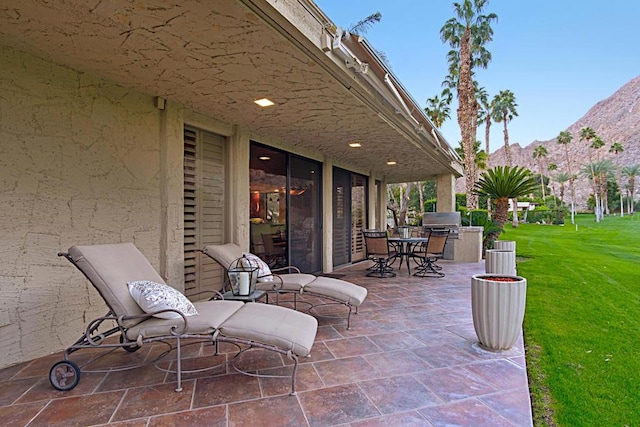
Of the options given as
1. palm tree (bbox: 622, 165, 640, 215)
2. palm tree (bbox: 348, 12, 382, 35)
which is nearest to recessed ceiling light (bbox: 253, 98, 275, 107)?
palm tree (bbox: 348, 12, 382, 35)

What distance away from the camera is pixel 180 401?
2166mm

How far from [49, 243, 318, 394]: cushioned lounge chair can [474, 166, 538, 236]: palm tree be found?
800 centimetres

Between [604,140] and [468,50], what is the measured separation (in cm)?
7639

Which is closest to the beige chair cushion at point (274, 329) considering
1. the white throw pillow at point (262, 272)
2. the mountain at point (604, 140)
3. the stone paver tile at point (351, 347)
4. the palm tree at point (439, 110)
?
the stone paver tile at point (351, 347)

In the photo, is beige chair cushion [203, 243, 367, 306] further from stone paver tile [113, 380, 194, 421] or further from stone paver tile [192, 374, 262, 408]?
stone paver tile [113, 380, 194, 421]

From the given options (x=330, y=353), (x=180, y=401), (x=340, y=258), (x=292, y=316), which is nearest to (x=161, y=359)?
(x=180, y=401)

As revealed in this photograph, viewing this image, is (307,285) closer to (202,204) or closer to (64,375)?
(202,204)

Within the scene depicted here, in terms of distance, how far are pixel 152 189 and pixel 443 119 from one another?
2346 cm

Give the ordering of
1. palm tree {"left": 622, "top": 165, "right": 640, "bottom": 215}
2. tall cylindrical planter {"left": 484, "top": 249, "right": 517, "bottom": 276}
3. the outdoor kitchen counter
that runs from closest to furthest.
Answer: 1. tall cylindrical planter {"left": 484, "top": 249, "right": 517, "bottom": 276}
2. the outdoor kitchen counter
3. palm tree {"left": 622, "top": 165, "right": 640, "bottom": 215}

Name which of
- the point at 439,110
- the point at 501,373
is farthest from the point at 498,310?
the point at 439,110

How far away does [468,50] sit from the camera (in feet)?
52.6

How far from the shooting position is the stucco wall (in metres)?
2.80

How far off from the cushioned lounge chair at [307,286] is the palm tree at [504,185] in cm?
668

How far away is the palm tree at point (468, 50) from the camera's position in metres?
15.9
